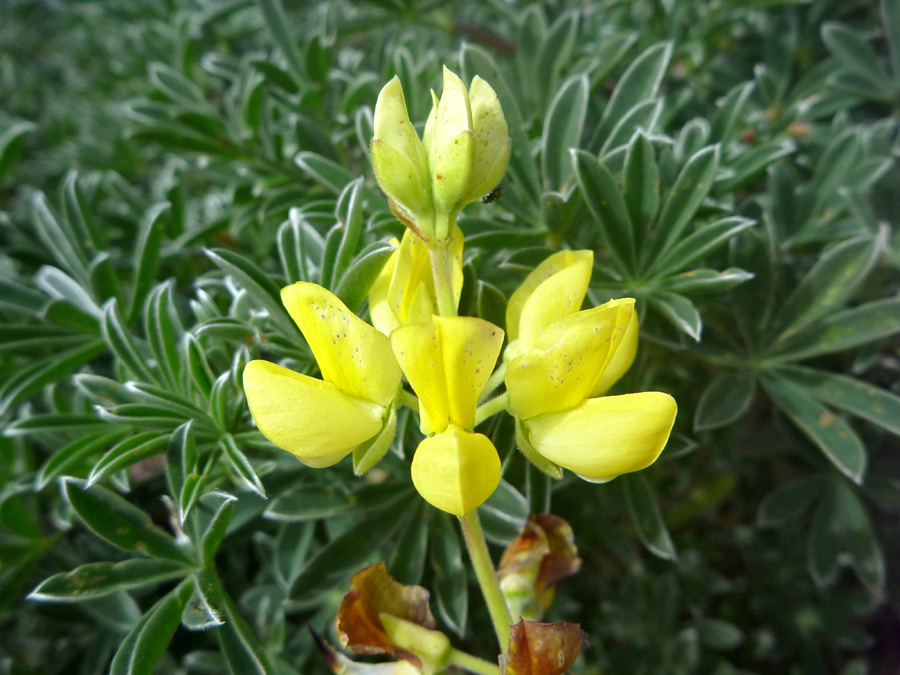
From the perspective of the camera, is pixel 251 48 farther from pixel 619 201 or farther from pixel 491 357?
pixel 491 357

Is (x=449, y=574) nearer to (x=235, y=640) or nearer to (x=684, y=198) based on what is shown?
(x=235, y=640)

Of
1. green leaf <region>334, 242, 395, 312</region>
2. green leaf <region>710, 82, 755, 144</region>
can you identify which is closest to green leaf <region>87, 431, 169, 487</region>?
green leaf <region>334, 242, 395, 312</region>

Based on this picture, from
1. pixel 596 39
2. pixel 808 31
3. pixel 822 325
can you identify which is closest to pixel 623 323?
pixel 822 325

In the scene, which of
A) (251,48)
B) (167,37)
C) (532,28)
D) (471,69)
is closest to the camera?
(471,69)

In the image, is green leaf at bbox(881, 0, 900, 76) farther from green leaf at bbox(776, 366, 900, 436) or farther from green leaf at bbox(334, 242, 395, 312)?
green leaf at bbox(334, 242, 395, 312)

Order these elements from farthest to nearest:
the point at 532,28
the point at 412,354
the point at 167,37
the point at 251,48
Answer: the point at 251,48
the point at 167,37
the point at 532,28
the point at 412,354

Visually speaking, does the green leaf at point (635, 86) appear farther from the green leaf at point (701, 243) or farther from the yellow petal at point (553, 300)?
the yellow petal at point (553, 300)

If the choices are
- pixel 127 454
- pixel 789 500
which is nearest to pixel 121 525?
pixel 127 454
